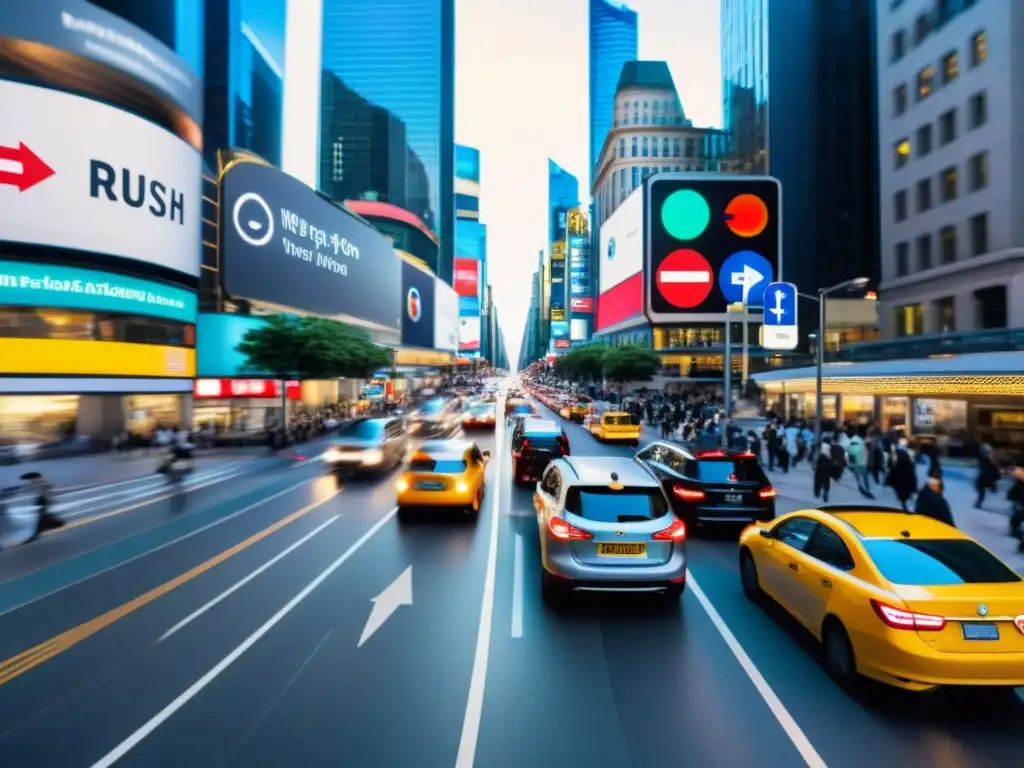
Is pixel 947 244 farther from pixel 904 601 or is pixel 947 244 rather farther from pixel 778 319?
pixel 904 601

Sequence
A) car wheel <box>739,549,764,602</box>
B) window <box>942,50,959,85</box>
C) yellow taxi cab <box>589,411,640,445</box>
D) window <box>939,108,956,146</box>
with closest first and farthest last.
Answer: car wheel <box>739,549,764,602</box>
yellow taxi cab <box>589,411,640,445</box>
window <box>942,50,959,85</box>
window <box>939,108,956,146</box>

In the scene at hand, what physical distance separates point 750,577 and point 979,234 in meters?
37.8

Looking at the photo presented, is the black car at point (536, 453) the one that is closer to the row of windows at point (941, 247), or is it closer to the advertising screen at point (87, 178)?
the advertising screen at point (87, 178)

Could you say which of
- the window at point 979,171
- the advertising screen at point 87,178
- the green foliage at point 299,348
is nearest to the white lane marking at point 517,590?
the green foliage at point 299,348

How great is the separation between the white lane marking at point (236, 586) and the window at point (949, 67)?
144ft

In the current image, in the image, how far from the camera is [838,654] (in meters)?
6.02

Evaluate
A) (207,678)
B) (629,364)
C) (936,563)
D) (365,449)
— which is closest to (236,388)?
(365,449)

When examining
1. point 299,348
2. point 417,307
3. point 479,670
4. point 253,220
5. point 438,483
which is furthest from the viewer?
point 417,307

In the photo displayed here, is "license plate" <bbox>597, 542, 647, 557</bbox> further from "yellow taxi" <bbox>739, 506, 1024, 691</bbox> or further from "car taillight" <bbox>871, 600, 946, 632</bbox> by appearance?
"car taillight" <bbox>871, 600, 946, 632</bbox>

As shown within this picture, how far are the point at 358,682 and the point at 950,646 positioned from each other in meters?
5.08

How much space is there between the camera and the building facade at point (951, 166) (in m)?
33.7

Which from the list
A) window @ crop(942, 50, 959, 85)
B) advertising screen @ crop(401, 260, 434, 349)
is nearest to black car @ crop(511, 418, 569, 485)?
window @ crop(942, 50, 959, 85)

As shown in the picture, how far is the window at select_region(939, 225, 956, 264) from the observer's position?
1510 inches

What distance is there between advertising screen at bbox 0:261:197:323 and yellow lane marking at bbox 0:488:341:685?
84.4 ft
